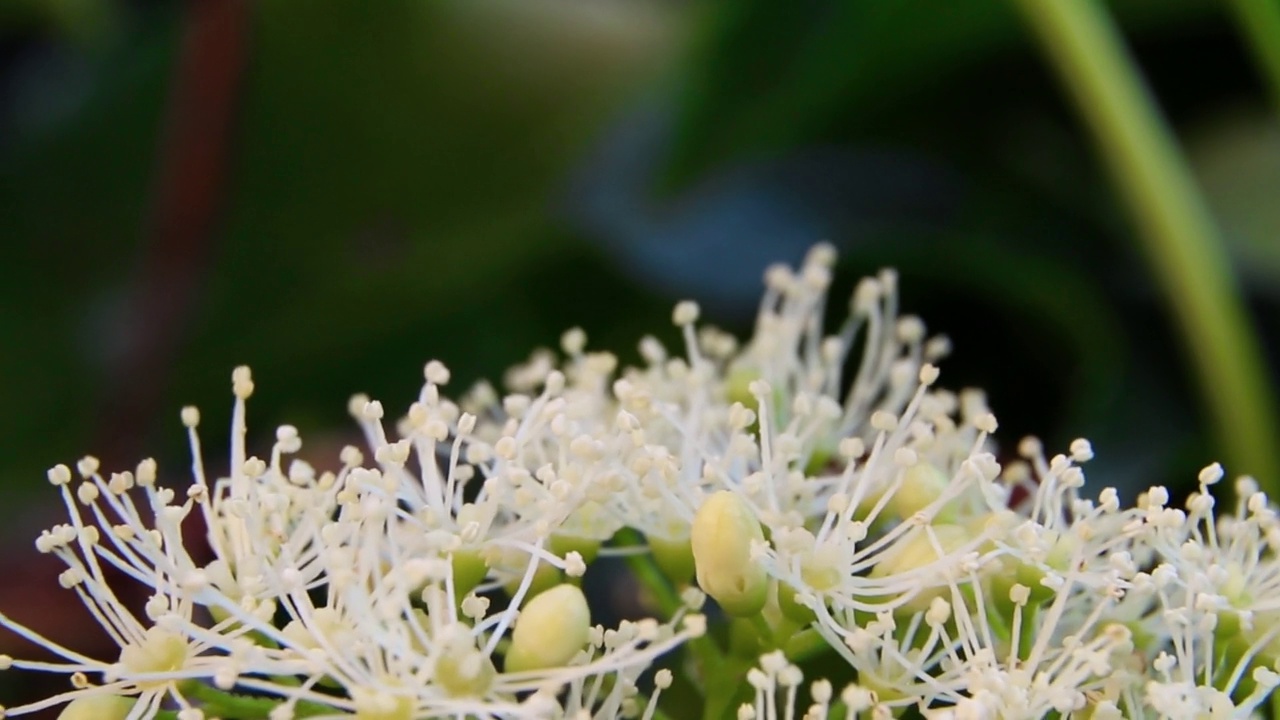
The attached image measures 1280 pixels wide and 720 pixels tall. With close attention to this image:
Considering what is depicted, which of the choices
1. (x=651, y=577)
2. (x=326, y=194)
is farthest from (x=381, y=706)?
(x=326, y=194)

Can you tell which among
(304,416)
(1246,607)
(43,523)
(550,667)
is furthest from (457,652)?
(43,523)

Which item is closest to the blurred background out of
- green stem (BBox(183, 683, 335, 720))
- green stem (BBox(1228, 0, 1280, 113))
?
green stem (BBox(1228, 0, 1280, 113))

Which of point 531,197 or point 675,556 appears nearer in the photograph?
point 675,556

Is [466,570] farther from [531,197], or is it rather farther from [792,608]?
[531,197]

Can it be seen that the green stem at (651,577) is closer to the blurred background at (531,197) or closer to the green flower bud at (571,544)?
the green flower bud at (571,544)

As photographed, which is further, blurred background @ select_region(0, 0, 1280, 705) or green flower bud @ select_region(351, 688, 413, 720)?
blurred background @ select_region(0, 0, 1280, 705)

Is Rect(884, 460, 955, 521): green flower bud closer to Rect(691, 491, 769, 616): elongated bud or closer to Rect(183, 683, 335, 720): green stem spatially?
Rect(691, 491, 769, 616): elongated bud

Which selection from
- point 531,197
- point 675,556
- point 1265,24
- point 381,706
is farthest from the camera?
point 531,197
